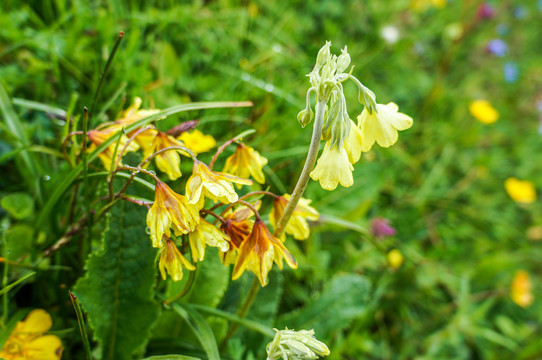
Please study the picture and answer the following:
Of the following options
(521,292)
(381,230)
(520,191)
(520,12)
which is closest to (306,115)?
(381,230)

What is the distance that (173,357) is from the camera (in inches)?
36.4

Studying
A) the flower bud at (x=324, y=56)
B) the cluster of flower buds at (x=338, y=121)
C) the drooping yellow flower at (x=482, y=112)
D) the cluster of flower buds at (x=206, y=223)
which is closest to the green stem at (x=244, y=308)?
the cluster of flower buds at (x=206, y=223)

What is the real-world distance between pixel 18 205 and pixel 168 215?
0.72 meters

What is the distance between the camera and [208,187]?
2.61 ft

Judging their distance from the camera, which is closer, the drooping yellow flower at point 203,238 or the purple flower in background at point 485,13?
the drooping yellow flower at point 203,238

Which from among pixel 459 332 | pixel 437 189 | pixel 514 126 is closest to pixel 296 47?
pixel 437 189

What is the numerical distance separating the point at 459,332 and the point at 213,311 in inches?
63.6

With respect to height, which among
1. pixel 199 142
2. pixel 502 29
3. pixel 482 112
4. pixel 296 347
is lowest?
pixel 296 347

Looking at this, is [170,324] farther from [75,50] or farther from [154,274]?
[75,50]

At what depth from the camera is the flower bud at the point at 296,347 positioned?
764mm

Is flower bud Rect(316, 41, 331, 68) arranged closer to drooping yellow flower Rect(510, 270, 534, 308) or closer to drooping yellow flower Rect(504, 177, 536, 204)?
drooping yellow flower Rect(510, 270, 534, 308)

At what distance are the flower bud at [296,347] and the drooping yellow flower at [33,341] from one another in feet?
1.90

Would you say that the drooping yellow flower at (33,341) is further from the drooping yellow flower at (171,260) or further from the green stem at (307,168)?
the green stem at (307,168)

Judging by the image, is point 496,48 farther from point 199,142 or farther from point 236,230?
point 236,230
